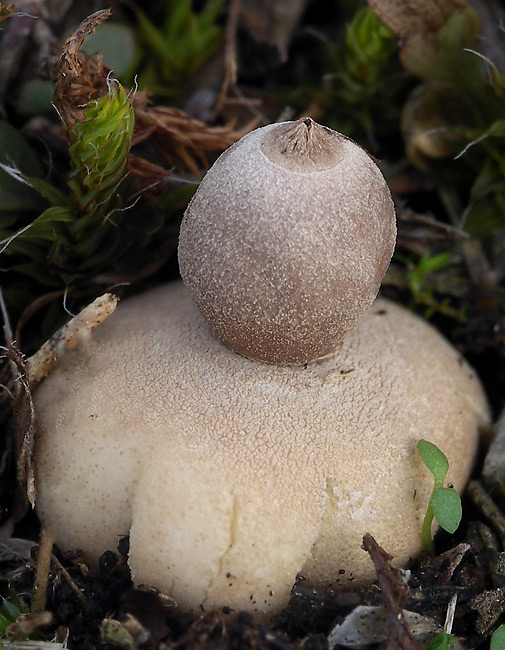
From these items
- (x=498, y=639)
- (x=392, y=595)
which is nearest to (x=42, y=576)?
(x=392, y=595)

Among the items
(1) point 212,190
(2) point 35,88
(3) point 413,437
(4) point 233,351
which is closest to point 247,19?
(2) point 35,88

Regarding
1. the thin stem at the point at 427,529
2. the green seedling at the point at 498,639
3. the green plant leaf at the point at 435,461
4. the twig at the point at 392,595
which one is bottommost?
the green seedling at the point at 498,639

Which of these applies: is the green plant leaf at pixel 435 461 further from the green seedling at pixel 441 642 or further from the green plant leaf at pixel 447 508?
the green seedling at pixel 441 642

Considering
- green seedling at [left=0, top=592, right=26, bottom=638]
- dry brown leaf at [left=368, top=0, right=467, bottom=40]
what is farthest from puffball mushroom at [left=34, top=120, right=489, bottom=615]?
dry brown leaf at [left=368, top=0, right=467, bottom=40]

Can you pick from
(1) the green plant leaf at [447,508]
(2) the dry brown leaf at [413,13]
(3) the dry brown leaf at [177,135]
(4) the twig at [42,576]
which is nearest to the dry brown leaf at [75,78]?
(3) the dry brown leaf at [177,135]

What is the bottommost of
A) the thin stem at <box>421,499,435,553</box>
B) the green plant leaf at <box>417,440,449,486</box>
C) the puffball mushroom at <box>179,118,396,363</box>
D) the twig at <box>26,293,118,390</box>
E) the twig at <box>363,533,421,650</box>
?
the thin stem at <box>421,499,435,553</box>

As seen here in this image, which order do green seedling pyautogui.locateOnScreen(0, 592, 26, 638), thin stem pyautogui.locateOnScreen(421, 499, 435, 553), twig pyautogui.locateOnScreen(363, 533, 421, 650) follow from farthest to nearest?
thin stem pyautogui.locateOnScreen(421, 499, 435, 553) < green seedling pyautogui.locateOnScreen(0, 592, 26, 638) < twig pyautogui.locateOnScreen(363, 533, 421, 650)

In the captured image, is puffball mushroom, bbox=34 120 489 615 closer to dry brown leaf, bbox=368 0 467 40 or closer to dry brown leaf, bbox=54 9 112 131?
dry brown leaf, bbox=54 9 112 131
